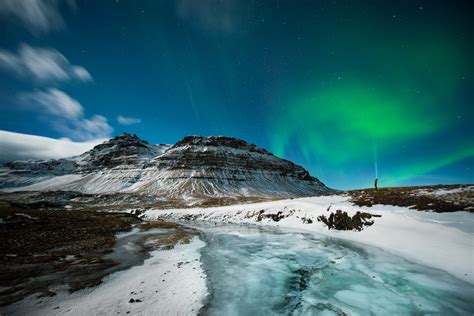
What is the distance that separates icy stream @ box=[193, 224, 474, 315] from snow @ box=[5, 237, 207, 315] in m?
0.58

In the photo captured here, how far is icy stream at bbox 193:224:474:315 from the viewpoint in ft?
19.6

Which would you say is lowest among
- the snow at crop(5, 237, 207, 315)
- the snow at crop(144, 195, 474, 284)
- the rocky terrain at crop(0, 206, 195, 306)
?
the rocky terrain at crop(0, 206, 195, 306)

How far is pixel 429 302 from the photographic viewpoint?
629 cm

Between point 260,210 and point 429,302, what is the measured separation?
1024 inches

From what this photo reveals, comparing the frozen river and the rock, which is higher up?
the rock

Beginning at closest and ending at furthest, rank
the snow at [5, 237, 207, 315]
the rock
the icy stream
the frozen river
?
1. the snow at [5, 237, 207, 315]
2. the frozen river
3. the icy stream
4. the rock

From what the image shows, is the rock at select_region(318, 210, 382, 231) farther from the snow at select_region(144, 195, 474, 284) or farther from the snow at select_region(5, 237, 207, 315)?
the snow at select_region(5, 237, 207, 315)

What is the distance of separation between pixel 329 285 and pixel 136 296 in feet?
21.3

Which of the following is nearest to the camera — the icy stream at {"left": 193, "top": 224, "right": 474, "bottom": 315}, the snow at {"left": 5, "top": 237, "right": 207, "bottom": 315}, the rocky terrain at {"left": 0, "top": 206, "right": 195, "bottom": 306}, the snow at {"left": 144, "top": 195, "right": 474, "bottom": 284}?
the snow at {"left": 5, "top": 237, "right": 207, "bottom": 315}

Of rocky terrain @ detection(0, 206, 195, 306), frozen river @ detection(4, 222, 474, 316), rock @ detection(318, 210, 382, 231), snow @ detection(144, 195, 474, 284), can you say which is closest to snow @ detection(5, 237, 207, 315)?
frozen river @ detection(4, 222, 474, 316)

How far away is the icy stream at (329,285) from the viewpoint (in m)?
5.98

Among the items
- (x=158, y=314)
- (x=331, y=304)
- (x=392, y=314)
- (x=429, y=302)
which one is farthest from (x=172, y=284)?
(x=429, y=302)

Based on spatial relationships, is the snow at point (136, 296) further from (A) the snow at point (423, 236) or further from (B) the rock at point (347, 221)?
(B) the rock at point (347, 221)

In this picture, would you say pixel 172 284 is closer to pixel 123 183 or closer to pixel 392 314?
pixel 392 314
